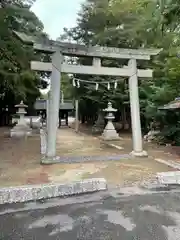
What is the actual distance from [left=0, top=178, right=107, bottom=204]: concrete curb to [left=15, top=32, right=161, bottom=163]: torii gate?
9.13 ft

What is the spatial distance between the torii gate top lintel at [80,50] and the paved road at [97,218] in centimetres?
473

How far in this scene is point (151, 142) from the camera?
12219mm

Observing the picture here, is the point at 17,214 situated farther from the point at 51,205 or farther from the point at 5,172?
the point at 5,172

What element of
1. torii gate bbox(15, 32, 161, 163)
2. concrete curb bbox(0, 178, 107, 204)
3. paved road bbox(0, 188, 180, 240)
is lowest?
paved road bbox(0, 188, 180, 240)

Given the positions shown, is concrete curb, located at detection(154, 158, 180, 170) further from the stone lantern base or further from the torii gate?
the stone lantern base

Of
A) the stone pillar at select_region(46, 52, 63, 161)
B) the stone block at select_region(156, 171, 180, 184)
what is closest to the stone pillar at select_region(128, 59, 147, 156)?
the stone pillar at select_region(46, 52, 63, 161)

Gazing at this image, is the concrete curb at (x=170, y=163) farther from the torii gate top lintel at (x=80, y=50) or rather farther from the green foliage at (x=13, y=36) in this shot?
the green foliage at (x=13, y=36)

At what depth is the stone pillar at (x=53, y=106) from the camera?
7.43 m

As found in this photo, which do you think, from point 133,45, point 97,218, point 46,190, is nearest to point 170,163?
point 46,190

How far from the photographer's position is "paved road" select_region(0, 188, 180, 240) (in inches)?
122

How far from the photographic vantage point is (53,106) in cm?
745

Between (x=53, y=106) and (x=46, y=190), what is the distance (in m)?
3.42

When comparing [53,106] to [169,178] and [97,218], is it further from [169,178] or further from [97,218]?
[97,218]

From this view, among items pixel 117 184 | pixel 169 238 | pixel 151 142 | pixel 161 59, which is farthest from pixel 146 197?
pixel 161 59
